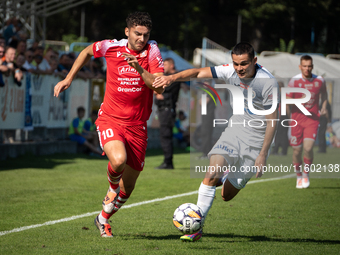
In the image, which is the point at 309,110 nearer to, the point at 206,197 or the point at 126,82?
the point at 206,197

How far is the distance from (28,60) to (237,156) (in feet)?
29.8

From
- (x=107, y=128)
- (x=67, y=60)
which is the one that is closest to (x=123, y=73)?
(x=107, y=128)

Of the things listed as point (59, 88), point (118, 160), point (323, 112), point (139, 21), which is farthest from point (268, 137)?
point (323, 112)

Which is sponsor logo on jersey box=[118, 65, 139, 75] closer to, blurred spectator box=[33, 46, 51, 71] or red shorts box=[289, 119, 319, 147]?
red shorts box=[289, 119, 319, 147]

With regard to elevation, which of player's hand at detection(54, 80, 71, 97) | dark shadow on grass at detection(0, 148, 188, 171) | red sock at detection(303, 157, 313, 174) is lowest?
dark shadow on grass at detection(0, 148, 188, 171)

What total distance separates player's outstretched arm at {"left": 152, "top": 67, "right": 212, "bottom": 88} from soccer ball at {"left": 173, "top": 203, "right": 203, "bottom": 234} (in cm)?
138

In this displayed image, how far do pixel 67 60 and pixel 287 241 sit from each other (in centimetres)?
1073

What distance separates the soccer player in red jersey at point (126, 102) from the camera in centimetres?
569

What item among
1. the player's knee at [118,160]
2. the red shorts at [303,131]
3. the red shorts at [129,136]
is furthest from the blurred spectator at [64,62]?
the player's knee at [118,160]

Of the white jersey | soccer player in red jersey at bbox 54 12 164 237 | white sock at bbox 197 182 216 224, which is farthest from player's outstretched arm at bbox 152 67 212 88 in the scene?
white sock at bbox 197 182 216 224

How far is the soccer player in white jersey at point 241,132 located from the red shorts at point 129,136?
2.58 feet

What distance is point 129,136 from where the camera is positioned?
5.78 m

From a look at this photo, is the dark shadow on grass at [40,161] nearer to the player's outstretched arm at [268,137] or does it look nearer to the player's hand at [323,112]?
the player's hand at [323,112]

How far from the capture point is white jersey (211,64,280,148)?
584 cm
